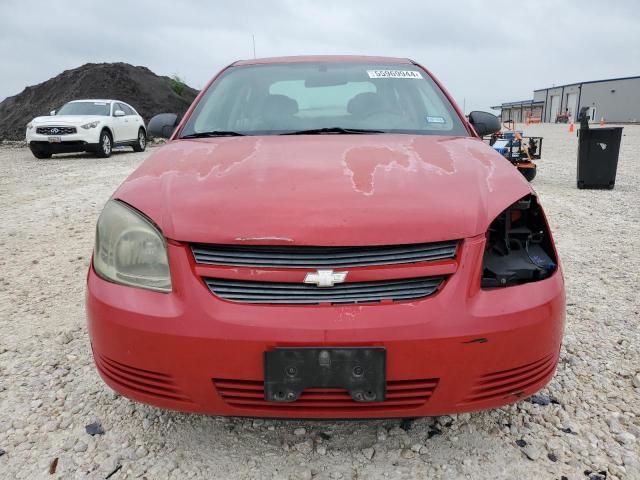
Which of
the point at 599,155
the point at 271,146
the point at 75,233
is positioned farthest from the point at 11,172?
the point at 599,155

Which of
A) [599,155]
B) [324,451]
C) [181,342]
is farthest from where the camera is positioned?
[599,155]

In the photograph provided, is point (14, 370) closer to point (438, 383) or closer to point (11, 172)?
point (438, 383)

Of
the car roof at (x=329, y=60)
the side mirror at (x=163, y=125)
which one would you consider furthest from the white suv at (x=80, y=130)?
the car roof at (x=329, y=60)

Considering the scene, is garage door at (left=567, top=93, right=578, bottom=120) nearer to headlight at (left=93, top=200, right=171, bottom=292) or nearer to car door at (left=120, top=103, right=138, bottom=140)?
car door at (left=120, top=103, right=138, bottom=140)

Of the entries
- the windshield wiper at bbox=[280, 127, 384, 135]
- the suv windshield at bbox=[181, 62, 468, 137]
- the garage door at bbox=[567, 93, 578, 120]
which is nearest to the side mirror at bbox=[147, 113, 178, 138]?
the suv windshield at bbox=[181, 62, 468, 137]

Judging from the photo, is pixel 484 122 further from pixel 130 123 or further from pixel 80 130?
pixel 130 123

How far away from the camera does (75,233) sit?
4941mm

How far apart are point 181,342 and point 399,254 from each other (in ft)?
2.16

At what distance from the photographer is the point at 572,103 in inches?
2286

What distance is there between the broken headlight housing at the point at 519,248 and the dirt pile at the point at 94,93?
26.6m

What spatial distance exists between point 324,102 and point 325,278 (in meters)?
1.52

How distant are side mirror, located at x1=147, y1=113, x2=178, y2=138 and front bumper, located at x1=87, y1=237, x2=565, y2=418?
148cm

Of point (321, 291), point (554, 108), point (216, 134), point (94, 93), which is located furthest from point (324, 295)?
point (554, 108)

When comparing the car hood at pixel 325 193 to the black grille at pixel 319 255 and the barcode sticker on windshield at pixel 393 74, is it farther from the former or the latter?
the barcode sticker on windshield at pixel 393 74
